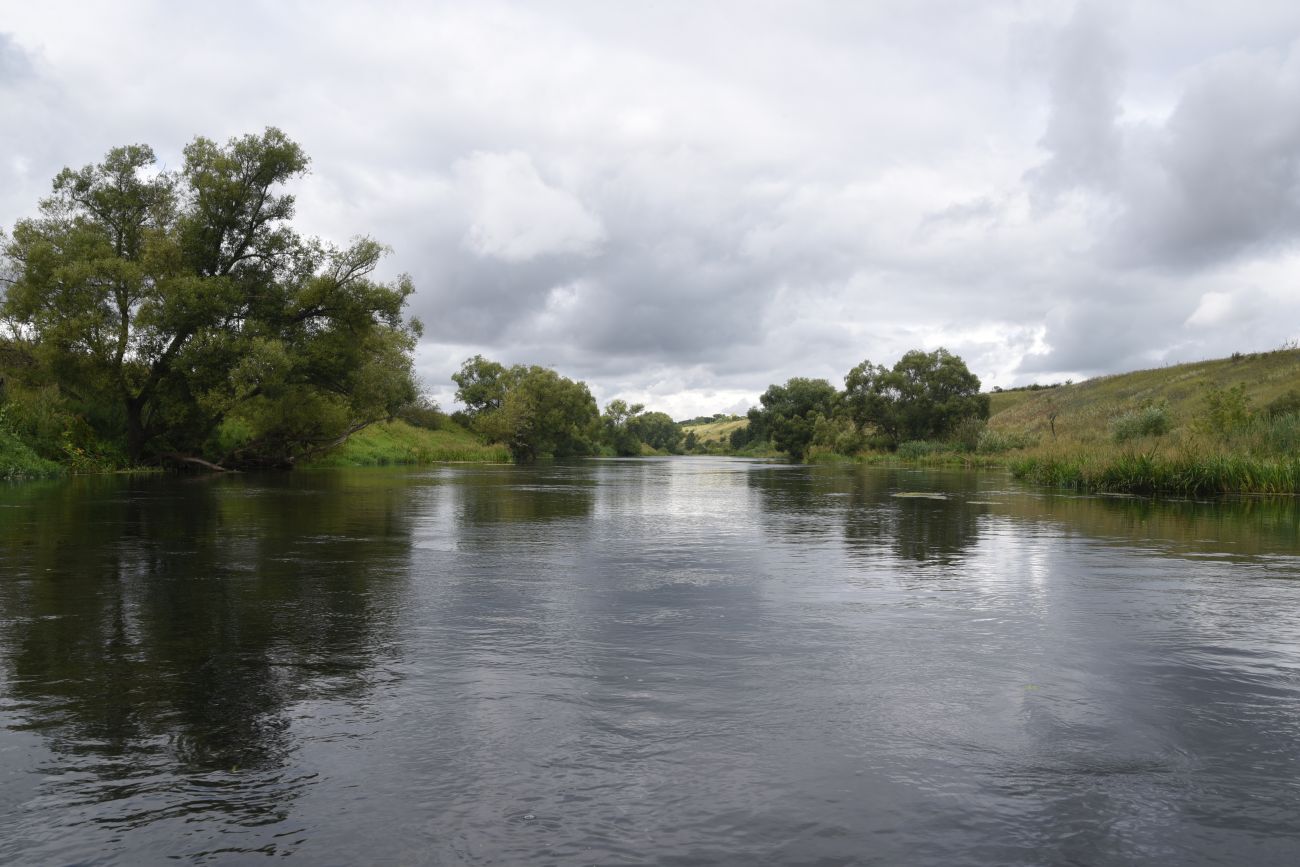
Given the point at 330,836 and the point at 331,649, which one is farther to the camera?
the point at 331,649

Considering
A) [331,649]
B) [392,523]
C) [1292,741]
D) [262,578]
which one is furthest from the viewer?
[392,523]

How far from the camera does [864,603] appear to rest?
30.4 ft

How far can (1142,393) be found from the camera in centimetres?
8331

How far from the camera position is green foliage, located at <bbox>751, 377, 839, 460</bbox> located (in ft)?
375

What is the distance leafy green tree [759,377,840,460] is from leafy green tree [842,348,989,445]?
18.8m

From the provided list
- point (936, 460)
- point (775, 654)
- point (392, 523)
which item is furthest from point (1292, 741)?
point (936, 460)

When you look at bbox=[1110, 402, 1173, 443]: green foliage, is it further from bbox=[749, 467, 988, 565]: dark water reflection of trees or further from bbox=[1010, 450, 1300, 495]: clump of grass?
bbox=[749, 467, 988, 565]: dark water reflection of trees

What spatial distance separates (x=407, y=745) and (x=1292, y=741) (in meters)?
5.44

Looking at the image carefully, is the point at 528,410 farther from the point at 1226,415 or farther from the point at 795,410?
the point at 1226,415

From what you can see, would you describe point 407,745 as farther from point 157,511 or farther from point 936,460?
point 936,460

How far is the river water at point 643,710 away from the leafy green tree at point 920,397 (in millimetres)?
74948

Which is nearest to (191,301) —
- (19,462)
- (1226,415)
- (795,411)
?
(19,462)

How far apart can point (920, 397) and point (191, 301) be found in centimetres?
7021

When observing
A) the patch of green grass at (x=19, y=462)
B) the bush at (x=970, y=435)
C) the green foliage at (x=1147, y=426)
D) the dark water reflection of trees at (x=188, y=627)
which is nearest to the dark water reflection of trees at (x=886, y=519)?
the dark water reflection of trees at (x=188, y=627)
